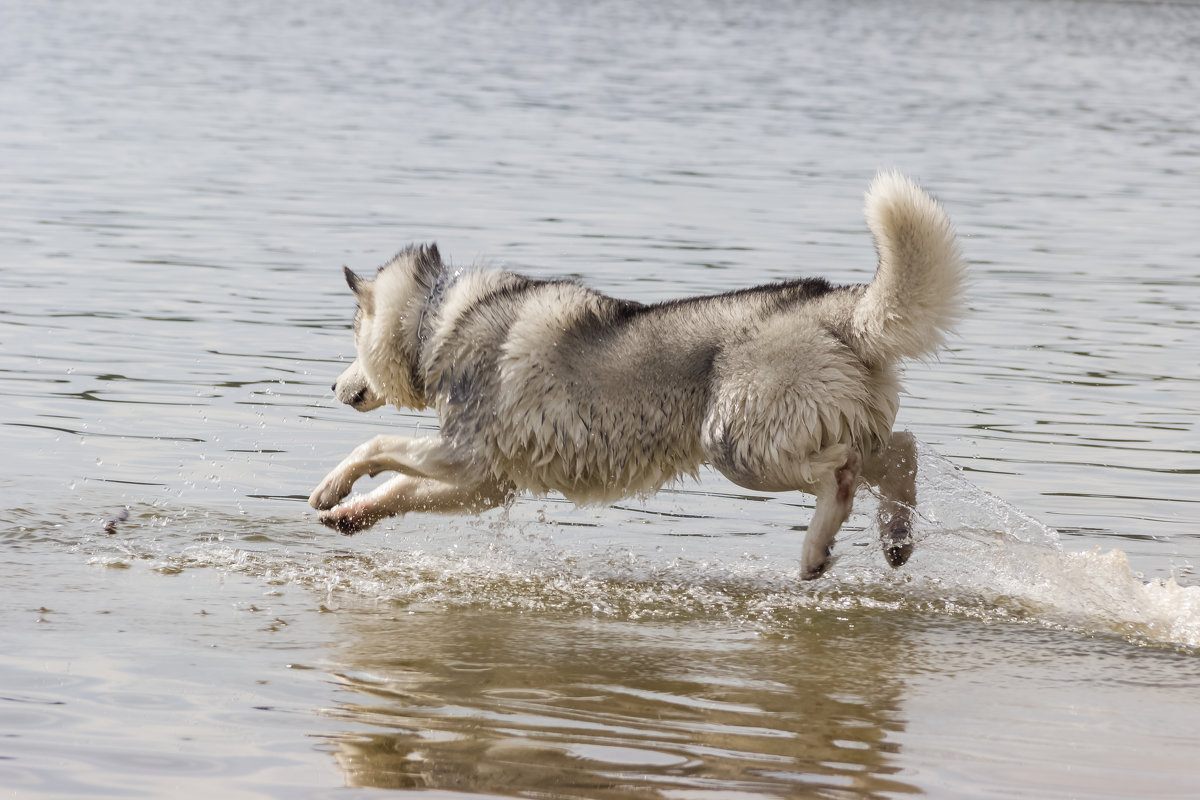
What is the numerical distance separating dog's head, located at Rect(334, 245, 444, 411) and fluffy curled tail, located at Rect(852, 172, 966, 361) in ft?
5.86

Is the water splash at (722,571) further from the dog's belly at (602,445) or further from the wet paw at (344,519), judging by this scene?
the dog's belly at (602,445)

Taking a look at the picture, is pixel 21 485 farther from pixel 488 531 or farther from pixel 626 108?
pixel 626 108

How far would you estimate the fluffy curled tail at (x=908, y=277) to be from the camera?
5.09m

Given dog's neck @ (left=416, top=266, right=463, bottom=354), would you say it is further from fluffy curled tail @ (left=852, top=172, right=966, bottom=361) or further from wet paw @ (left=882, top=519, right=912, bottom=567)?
wet paw @ (left=882, top=519, right=912, bottom=567)

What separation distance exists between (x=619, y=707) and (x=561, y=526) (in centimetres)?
231

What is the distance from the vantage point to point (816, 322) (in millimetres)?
5363

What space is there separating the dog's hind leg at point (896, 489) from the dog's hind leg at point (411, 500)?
54.6 inches

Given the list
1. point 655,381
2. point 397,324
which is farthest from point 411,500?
point 655,381

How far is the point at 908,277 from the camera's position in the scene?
5148 mm

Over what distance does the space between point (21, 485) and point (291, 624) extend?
2.10m

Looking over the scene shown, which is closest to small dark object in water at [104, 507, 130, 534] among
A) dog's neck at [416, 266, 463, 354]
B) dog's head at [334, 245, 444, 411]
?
dog's head at [334, 245, 444, 411]

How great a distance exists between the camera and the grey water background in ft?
13.7

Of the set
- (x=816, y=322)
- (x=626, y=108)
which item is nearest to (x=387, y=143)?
(x=626, y=108)

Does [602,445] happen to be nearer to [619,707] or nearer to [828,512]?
[828,512]
